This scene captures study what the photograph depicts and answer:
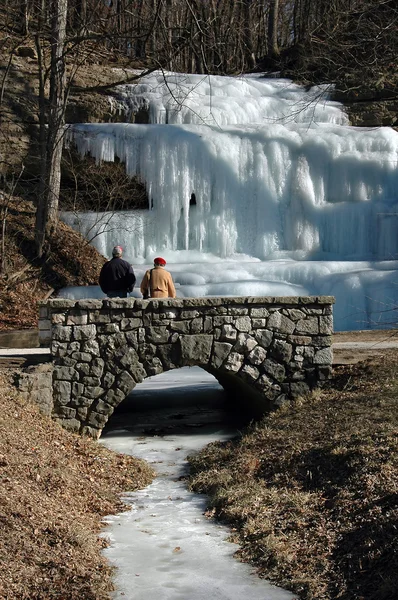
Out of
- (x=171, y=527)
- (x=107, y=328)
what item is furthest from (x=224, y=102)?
(x=171, y=527)

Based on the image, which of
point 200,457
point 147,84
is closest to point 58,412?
point 200,457

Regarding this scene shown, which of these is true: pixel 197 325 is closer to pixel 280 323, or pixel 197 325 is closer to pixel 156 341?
pixel 156 341

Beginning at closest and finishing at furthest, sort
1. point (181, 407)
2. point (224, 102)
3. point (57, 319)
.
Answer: point (57, 319) < point (181, 407) < point (224, 102)

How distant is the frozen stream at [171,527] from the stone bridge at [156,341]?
0.83m

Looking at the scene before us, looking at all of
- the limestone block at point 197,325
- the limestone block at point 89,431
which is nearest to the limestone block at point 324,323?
the limestone block at point 197,325

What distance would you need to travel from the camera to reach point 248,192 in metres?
21.4

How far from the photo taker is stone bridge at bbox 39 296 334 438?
425 inches

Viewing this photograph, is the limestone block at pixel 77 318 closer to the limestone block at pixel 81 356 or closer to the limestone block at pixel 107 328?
the limestone block at pixel 107 328

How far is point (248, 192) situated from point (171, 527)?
1403 centimetres

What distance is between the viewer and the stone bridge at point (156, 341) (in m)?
10.8

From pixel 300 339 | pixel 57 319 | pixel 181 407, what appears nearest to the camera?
pixel 57 319

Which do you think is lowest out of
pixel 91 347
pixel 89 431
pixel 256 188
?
pixel 89 431

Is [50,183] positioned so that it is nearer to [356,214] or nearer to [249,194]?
[249,194]

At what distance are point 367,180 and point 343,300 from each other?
4.37 meters
